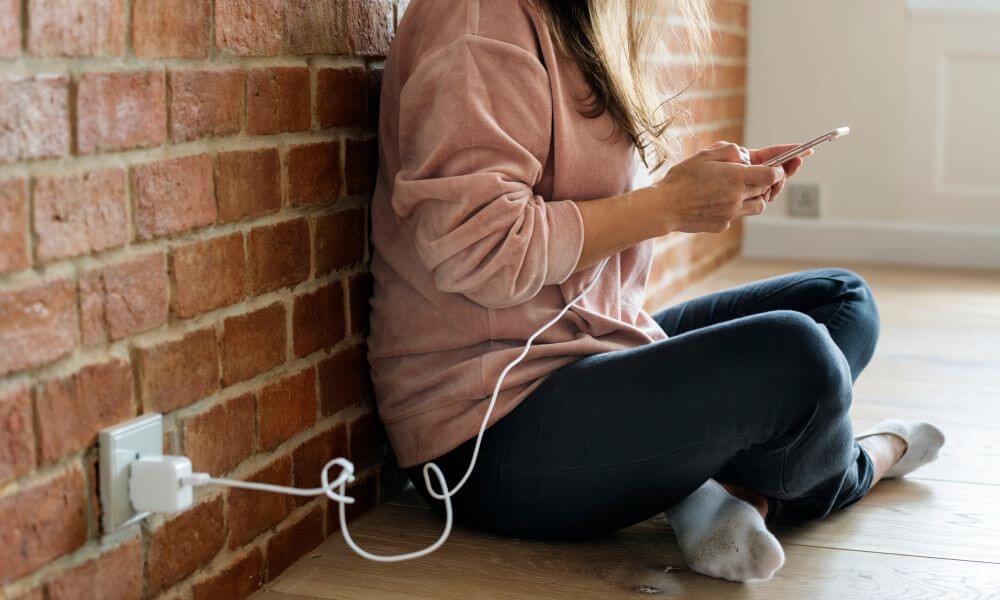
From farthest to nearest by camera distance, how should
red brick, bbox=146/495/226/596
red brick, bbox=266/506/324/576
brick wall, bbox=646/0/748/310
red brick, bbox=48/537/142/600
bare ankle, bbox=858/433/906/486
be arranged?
brick wall, bbox=646/0/748/310, bare ankle, bbox=858/433/906/486, red brick, bbox=266/506/324/576, red brick, bbox=146/495/226/596, red brick, bbox=48/537/142/600

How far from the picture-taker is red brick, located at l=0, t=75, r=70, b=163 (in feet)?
2.91

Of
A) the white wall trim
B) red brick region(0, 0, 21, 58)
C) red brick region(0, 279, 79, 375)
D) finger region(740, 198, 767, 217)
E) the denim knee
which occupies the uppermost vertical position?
the white wall trim

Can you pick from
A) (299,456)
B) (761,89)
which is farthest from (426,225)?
(761,89)

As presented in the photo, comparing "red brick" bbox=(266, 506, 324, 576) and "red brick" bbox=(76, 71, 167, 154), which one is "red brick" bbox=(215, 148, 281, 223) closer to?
"red brick" bbox=(76, 71, 167, 154)

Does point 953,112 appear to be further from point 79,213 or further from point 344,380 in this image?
point 79,213

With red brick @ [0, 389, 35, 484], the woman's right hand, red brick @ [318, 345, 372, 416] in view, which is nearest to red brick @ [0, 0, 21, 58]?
red brick @ [0, 389, 35, 484]

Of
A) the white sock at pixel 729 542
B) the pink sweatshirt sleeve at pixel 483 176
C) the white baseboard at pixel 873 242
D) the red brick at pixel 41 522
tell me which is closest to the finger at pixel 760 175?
the pink sweatshirt sleeve at pixel 483 176

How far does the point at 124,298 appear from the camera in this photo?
103 cm

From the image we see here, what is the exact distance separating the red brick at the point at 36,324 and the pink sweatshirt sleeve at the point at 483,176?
1.39 ft

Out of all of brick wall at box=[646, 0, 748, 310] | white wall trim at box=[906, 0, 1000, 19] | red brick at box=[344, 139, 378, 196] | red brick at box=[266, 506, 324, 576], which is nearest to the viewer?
red brick at box=[266, 506, 324, 576]

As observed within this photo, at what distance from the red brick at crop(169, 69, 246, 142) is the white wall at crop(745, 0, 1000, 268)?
107 inches

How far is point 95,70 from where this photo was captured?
977 millimetres

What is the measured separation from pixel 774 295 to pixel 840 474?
430 mm

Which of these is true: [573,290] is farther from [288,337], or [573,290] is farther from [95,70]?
[95,70]
